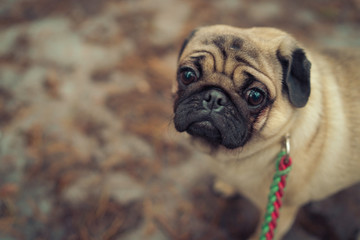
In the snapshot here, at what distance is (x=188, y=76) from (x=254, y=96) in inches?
19.2

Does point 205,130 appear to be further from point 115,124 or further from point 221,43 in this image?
point 115,124

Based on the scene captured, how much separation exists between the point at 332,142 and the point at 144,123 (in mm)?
2138

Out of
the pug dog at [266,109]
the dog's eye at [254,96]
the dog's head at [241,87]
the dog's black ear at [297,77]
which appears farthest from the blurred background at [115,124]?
the dog's black ear at [297,77]

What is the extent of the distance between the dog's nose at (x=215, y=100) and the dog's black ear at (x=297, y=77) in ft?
→ 1.45

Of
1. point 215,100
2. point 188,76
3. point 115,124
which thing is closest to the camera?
point 215,100

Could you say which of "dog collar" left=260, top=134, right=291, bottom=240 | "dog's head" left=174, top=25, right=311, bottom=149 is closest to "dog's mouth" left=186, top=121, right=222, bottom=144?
"dog's head" left=174, top=25, right=311, bottom=149

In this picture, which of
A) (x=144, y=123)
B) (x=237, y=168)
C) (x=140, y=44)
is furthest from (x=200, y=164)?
(x=140, y=44)

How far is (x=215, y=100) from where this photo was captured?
6.37 ft

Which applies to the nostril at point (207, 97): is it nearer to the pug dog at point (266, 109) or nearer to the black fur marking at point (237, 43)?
the pug dog at point (266, 109)

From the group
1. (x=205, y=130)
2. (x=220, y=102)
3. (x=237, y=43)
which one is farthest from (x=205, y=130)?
(x=237, y=43)

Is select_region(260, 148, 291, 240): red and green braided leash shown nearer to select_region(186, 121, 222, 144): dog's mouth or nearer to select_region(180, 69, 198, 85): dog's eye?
select_region(186, 121, 222, 144): dog's mouth

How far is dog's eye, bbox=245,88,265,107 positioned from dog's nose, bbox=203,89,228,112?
154mm

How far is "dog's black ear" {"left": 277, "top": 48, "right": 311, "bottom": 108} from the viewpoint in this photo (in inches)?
76.5

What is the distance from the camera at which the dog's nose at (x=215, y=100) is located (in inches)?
76.4
